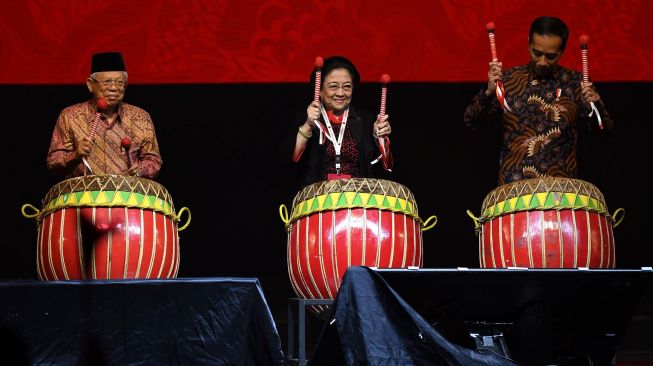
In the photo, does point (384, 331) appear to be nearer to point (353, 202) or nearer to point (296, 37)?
point (353, 202)

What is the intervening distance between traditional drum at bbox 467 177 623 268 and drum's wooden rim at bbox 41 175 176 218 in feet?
4.40

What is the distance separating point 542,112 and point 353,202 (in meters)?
1.02

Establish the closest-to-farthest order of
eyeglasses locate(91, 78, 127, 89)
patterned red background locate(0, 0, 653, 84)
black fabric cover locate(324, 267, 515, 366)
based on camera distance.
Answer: black fabric cover locate(324, 267, 515, 366), eyeglasses locate(91, 78, 127, 89), patterned red background locate(0, 0, 653, 84)

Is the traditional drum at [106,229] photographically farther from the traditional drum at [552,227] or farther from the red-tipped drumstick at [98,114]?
the traditional drum at [552,227]

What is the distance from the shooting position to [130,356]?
3.41 m

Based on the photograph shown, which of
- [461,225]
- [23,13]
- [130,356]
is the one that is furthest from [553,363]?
[23,13]

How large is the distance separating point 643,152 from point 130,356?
9.95 ft

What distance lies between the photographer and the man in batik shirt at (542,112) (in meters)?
4.53

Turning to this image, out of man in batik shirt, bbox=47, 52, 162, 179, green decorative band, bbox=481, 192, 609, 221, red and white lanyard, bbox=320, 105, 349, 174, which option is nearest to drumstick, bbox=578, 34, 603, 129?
green decorative band, bbox=481, 192, 609, 221

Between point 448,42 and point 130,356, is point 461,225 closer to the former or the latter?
point 448,42

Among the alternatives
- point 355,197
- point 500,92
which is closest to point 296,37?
point 500,92

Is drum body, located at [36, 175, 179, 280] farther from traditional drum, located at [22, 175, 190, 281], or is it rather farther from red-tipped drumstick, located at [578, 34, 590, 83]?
red-tipped drumstick, located at [578, 34, 590, 83]

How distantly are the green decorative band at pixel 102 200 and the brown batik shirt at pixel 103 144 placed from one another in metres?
0.37

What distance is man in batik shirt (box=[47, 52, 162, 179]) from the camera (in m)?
4.56
